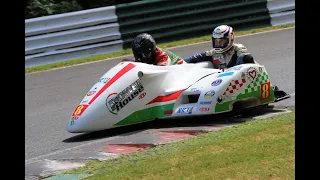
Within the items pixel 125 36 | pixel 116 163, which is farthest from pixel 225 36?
pixel 125 36

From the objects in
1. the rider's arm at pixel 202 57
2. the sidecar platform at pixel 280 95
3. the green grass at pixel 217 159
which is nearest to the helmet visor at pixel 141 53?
the rider's arm at pixel 202 57

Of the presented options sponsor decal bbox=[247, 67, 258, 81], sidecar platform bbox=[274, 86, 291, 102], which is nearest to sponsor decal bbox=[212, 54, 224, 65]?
sponsor decal bbox=[247, 67, 258, 81]

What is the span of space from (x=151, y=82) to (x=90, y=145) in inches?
46.6

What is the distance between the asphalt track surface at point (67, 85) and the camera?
24.7 ft

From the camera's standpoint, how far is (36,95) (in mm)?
10391

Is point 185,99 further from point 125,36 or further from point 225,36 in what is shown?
point 125,36

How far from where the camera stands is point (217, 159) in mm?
5055

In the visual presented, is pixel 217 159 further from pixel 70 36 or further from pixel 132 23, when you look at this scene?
pixel 132 23

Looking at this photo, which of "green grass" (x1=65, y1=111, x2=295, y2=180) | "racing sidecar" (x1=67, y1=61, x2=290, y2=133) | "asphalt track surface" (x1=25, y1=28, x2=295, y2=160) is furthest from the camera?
"asphalt track surface" (x1=25, y1=28, x2=295, y2=160)

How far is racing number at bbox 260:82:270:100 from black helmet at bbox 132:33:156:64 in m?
1.48

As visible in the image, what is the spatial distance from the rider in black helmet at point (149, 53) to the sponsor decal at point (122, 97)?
0.55 metres

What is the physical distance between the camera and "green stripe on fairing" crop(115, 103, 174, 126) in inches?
290

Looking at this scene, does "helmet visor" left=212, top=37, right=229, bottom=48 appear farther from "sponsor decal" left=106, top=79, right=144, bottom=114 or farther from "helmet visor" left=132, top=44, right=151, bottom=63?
"sponsor decal" left=106, top=79, right=144, bottom=114

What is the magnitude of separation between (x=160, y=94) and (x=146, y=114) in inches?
12.4
